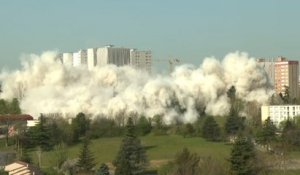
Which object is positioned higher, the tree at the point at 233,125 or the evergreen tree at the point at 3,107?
the evergreen tree at the point at 3,107

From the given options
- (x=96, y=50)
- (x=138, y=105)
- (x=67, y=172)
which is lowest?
(x=67, y=172)

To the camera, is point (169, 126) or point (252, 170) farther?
point (169, 126)

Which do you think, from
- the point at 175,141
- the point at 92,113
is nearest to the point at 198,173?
the point at 175,141

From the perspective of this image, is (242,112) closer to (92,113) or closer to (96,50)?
(92,113)

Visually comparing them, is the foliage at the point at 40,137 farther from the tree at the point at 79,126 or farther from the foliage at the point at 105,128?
the foliage at the point at 105,128

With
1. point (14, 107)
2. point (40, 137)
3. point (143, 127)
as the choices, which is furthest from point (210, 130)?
point (14, 107)

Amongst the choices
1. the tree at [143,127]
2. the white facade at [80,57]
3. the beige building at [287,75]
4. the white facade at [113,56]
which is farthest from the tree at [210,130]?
the white facade at [80,57]
